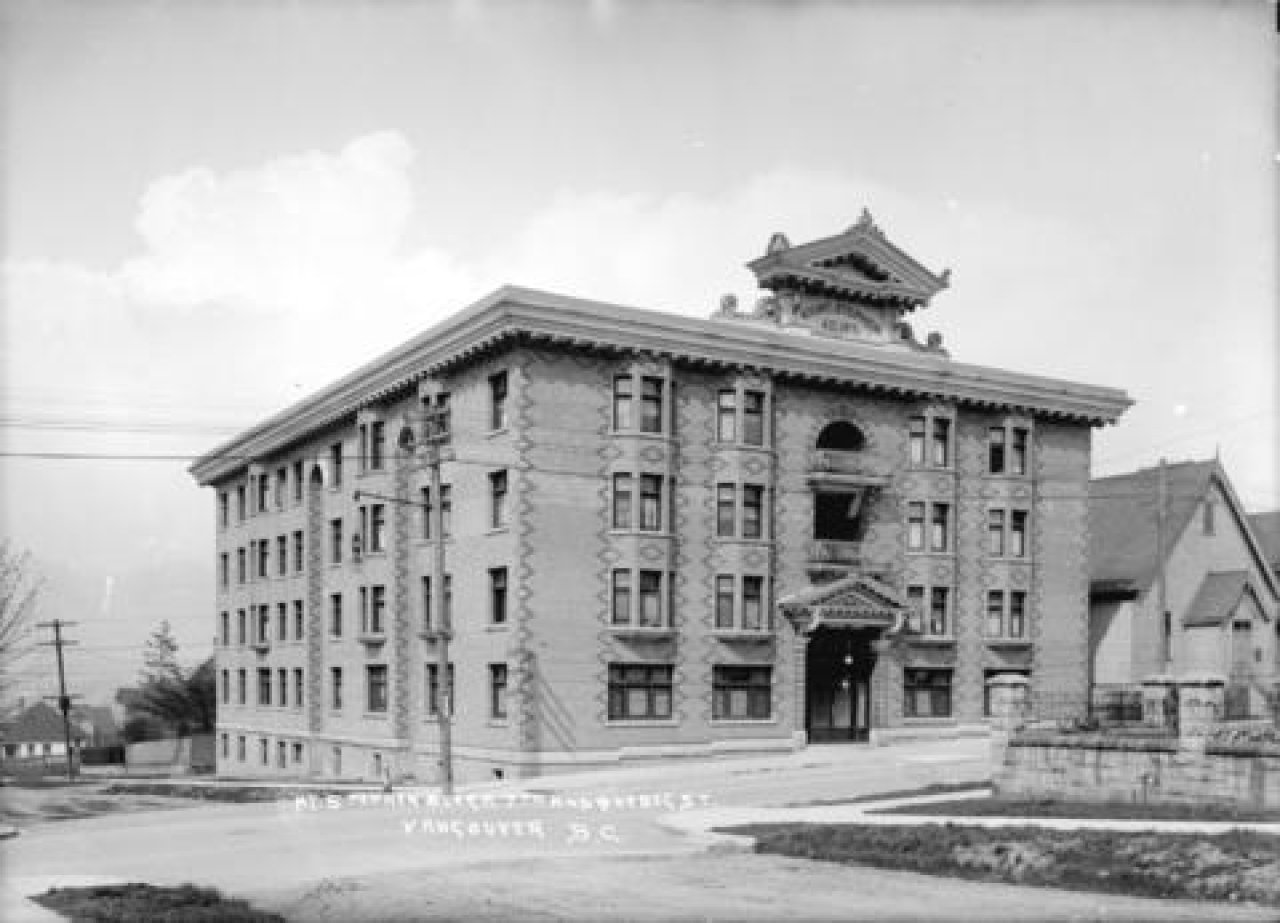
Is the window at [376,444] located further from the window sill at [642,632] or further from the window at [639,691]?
the window at [639,691]

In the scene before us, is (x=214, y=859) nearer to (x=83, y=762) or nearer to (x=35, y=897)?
(x=35, y=897)

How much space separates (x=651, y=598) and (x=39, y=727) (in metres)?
128

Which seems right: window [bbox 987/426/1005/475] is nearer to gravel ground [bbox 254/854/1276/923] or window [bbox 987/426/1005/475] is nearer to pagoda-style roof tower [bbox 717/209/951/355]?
pagoda-style roof tower [bbox 717/209/951/355]

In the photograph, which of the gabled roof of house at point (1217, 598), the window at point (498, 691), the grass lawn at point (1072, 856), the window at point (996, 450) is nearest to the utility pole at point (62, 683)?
the window at point (498, 691)

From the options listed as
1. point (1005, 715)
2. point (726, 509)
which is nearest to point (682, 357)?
point (726, 509)

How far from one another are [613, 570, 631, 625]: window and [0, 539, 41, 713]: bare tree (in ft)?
56.5

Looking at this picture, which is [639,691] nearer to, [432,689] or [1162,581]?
[432,689]

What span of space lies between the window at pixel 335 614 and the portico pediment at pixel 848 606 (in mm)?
17803

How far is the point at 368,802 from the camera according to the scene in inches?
1222

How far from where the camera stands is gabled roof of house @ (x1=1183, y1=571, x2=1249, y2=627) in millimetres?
50438

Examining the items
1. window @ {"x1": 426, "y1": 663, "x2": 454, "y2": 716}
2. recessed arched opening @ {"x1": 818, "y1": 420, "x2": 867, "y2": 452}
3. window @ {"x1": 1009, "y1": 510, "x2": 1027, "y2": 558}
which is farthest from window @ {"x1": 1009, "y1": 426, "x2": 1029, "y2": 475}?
window @ {"x1": 426, "y1": 663, "x2": 454, "y2": 716}

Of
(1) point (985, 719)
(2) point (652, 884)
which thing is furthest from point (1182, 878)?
(1) point (985, 719)

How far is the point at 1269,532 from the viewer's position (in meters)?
62.5

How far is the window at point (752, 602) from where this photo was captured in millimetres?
40906
